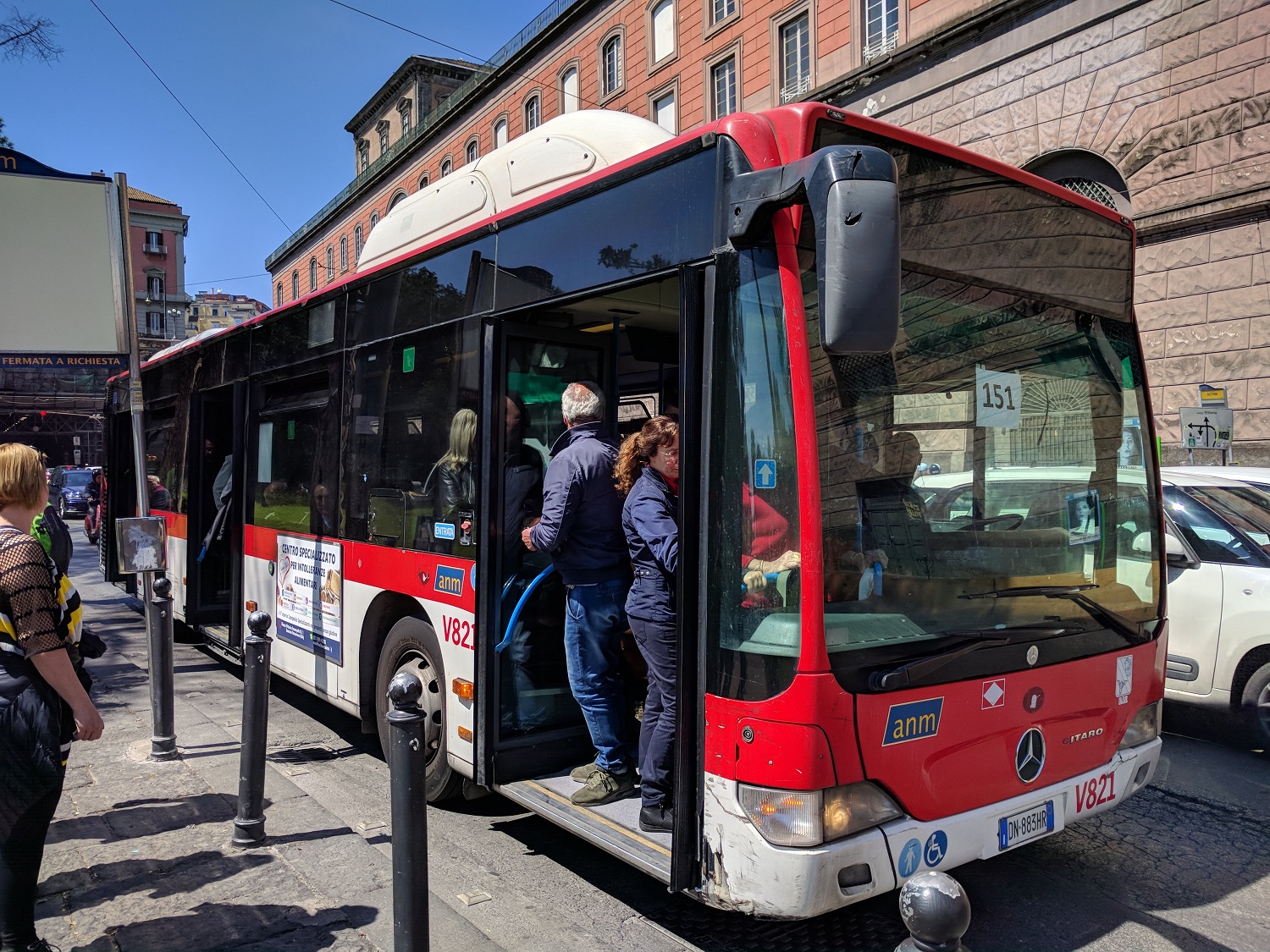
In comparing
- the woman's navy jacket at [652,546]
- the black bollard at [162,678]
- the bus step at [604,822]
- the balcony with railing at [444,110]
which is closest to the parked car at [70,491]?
the balcony with railing at [444,110]

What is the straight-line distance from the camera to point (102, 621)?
11.6m

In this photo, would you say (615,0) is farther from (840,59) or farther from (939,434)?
(939,434)

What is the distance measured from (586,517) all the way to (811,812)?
69.2 inches

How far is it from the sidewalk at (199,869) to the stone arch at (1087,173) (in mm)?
14816

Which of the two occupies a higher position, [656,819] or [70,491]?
[70,491]

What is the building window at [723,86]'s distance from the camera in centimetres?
2488

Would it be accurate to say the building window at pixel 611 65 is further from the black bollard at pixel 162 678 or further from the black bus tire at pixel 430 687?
the black bus tire at pixel 430 687

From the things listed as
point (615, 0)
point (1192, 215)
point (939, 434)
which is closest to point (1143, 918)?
point (939, 434)

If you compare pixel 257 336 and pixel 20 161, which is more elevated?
pixel 20 161

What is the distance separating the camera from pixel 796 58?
74.2 feet

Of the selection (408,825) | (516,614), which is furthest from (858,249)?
(516,614)

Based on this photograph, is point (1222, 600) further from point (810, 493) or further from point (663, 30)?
point (663, 30)

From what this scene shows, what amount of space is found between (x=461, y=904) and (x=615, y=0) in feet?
100.0

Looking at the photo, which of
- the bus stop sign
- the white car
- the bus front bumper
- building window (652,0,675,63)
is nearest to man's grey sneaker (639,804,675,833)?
the bus front bumper
